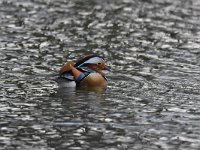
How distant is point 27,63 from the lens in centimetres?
1959

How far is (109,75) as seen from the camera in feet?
62.1

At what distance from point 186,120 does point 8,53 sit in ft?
24.0

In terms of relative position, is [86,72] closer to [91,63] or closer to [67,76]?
[91,63]

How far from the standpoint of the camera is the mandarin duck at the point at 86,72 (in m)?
17.0

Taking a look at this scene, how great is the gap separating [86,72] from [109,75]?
73.7 inches

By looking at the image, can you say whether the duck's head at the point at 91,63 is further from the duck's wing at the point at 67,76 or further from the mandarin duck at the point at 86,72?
the duck's wing at the point at 67,76

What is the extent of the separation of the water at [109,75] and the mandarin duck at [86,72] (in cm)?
23

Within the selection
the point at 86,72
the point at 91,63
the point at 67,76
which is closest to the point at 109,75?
the point at 91,63

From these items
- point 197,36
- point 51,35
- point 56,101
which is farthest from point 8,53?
point 197,36

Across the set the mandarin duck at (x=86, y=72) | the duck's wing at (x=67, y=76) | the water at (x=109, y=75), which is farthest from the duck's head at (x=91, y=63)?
the water at (x=109, y=75)

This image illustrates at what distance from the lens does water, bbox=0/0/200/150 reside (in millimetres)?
13508

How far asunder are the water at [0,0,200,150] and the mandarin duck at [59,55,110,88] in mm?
229

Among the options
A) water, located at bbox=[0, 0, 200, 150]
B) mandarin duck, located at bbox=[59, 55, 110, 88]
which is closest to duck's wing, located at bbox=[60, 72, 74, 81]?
mandarin duck, located at bbox=[59, 55, 110, 88]

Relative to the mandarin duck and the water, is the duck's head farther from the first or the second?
the water
